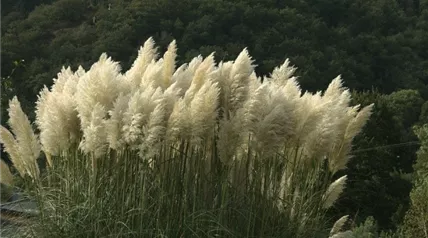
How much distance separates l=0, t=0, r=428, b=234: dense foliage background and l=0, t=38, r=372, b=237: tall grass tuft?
24270 mm

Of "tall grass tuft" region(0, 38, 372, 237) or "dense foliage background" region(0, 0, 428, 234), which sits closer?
"tall grass tuft" region(0, 38, 372, 237)

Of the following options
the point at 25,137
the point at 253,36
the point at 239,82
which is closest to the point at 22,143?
the point at 25,137

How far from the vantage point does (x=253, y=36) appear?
3850cm

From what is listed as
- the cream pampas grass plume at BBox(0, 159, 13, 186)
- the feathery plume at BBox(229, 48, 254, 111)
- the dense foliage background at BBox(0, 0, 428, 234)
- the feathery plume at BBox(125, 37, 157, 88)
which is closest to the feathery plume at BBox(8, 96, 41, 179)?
the cream pampas grass plume at BBox(0, 159, 13, 186)

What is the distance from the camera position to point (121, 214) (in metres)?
3.98

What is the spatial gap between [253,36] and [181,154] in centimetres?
3468

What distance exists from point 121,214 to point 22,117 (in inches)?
32.8

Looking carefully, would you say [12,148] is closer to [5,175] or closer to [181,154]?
[5,175]

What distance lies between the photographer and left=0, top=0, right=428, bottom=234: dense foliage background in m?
33.9

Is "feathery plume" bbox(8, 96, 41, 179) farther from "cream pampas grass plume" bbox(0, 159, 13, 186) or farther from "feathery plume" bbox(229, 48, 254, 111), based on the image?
"feathery plume" bbox(229, 48, 254, 111)

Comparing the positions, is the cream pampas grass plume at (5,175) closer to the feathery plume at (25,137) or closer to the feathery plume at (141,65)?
the feathery plume at (25,137)

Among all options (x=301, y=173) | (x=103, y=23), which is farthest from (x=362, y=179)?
(x=103, y=23)

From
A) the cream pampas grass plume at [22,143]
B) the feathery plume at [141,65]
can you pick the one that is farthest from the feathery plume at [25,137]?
the feathery plume at [141,65]

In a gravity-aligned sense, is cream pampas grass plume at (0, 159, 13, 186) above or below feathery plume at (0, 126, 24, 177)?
below
